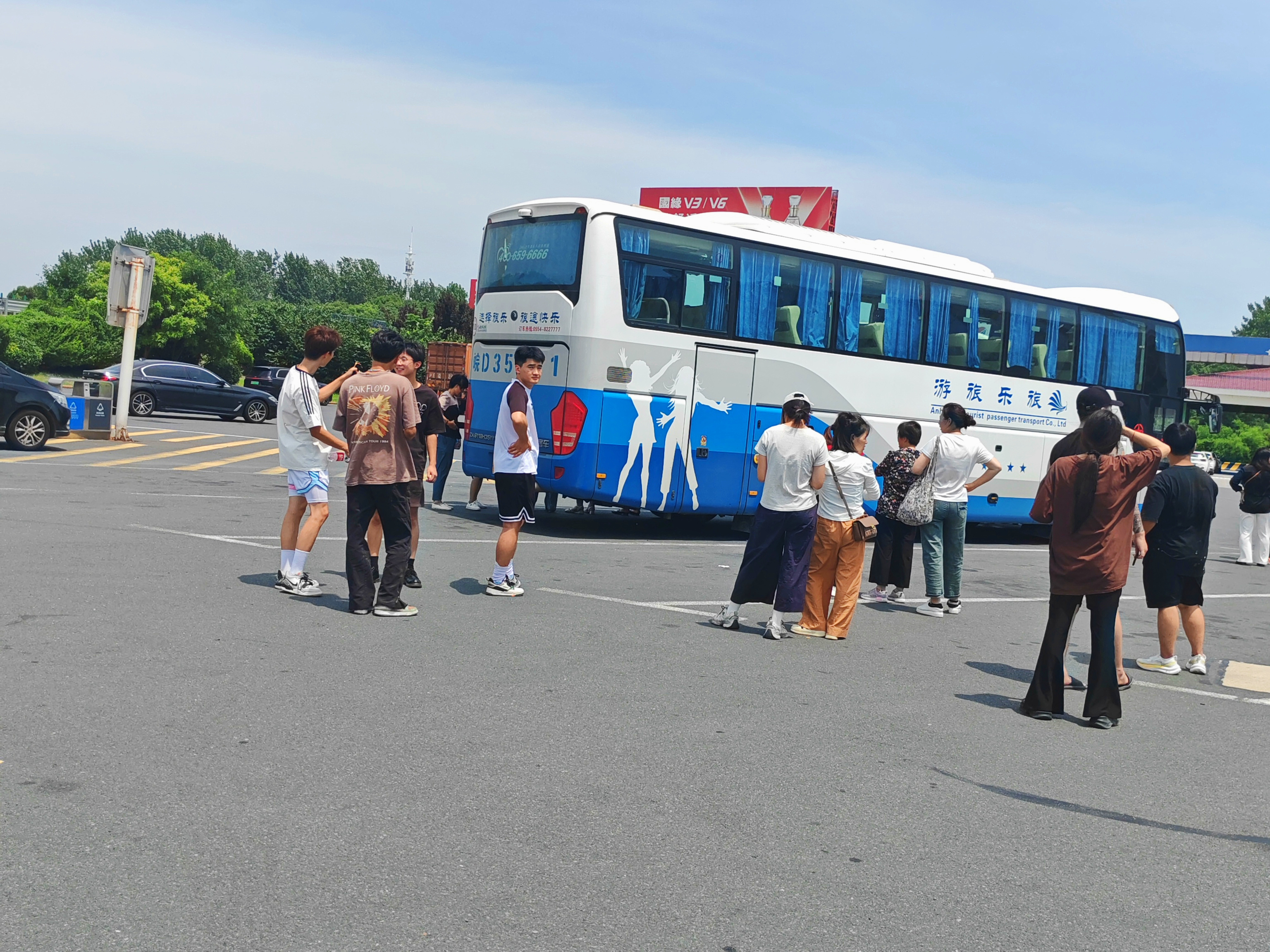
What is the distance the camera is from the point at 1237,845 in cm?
467

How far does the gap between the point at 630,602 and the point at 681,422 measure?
474cm

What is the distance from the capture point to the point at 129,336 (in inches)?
896

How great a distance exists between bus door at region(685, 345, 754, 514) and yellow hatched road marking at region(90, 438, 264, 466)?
9125 millimetres

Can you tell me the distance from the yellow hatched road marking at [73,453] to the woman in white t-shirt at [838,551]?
13.0 metres

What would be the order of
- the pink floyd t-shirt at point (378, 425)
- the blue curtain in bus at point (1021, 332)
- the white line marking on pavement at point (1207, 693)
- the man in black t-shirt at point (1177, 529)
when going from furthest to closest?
the blue curtain in bus at point (1021, 332) → the pink floyd t-shirt at point (378, 425) → the man in black t-shirt at point (1177, 529) → the white line marking on pavement at point (1207, 693)

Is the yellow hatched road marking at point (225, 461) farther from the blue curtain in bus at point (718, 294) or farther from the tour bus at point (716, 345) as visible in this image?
the blue curtain in bus at point (718, 294)

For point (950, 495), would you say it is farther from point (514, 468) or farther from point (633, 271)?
point (633, 271)

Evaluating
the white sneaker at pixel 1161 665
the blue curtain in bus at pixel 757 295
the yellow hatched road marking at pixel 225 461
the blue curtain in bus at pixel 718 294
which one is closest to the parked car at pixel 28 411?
the yellow hatched road marking at pixel 225 461

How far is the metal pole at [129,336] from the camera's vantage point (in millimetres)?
22625

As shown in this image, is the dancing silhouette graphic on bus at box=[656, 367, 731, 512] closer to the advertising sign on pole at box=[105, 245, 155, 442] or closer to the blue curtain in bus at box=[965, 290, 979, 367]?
the blue curtain in bus at box=[965, 290, 979, 367]

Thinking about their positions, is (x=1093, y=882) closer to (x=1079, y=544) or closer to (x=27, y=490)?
(x=1079, y=544)

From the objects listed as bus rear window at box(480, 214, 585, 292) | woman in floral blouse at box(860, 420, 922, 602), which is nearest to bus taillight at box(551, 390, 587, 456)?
bus rear window at box(480, 214, 585, 292)

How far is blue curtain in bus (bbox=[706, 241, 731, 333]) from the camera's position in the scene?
14.0m

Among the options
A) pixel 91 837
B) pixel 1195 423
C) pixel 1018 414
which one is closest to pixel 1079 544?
pixel 91 837
